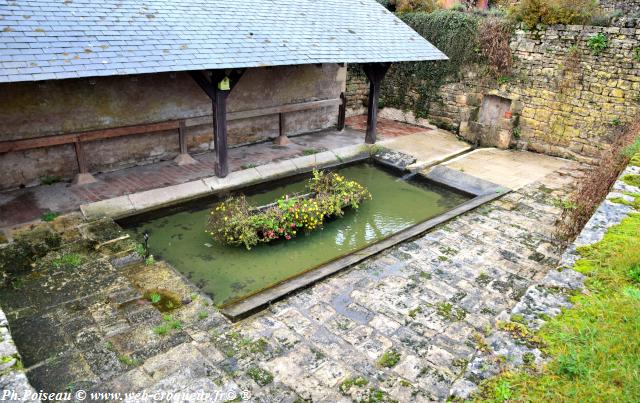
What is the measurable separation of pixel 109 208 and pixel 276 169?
3.13 m

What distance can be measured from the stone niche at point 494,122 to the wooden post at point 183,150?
6.88 m

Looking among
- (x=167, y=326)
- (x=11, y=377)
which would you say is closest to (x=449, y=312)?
(x=167, y=326)

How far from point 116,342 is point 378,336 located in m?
2.41

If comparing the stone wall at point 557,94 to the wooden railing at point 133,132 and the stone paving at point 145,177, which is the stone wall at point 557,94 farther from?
the wooden railing at point 133,132

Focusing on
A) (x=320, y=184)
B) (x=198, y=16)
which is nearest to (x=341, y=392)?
(x=320, y=184)

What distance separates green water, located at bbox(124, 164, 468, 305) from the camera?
5438mm

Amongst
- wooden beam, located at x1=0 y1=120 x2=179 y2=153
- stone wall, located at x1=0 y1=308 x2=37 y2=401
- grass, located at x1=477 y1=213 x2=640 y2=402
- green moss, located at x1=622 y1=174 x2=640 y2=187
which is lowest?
wooden beam, located at x1=0 y1=120 x2=179 y2=153

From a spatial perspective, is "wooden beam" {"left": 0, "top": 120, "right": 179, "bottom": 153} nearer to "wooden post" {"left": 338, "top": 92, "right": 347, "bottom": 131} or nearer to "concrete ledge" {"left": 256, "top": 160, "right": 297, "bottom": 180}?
"concrete ledge" {"left": 256, "top": 160, "right": 297, "bottom": 180}

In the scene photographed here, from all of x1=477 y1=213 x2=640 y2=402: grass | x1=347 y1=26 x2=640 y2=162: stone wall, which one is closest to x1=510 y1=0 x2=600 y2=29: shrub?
x1=347 y1=26 x2=640 y2=162: stone wall

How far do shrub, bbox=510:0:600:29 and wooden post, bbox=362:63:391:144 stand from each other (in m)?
3.46

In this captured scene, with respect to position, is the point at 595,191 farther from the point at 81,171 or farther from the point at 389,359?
the point at 81,171

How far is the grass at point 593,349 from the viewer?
205 centimetres

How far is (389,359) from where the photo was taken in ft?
12.9

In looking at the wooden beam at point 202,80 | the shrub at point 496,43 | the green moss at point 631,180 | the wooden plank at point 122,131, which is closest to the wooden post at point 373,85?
the wooden plank at point 122,131
